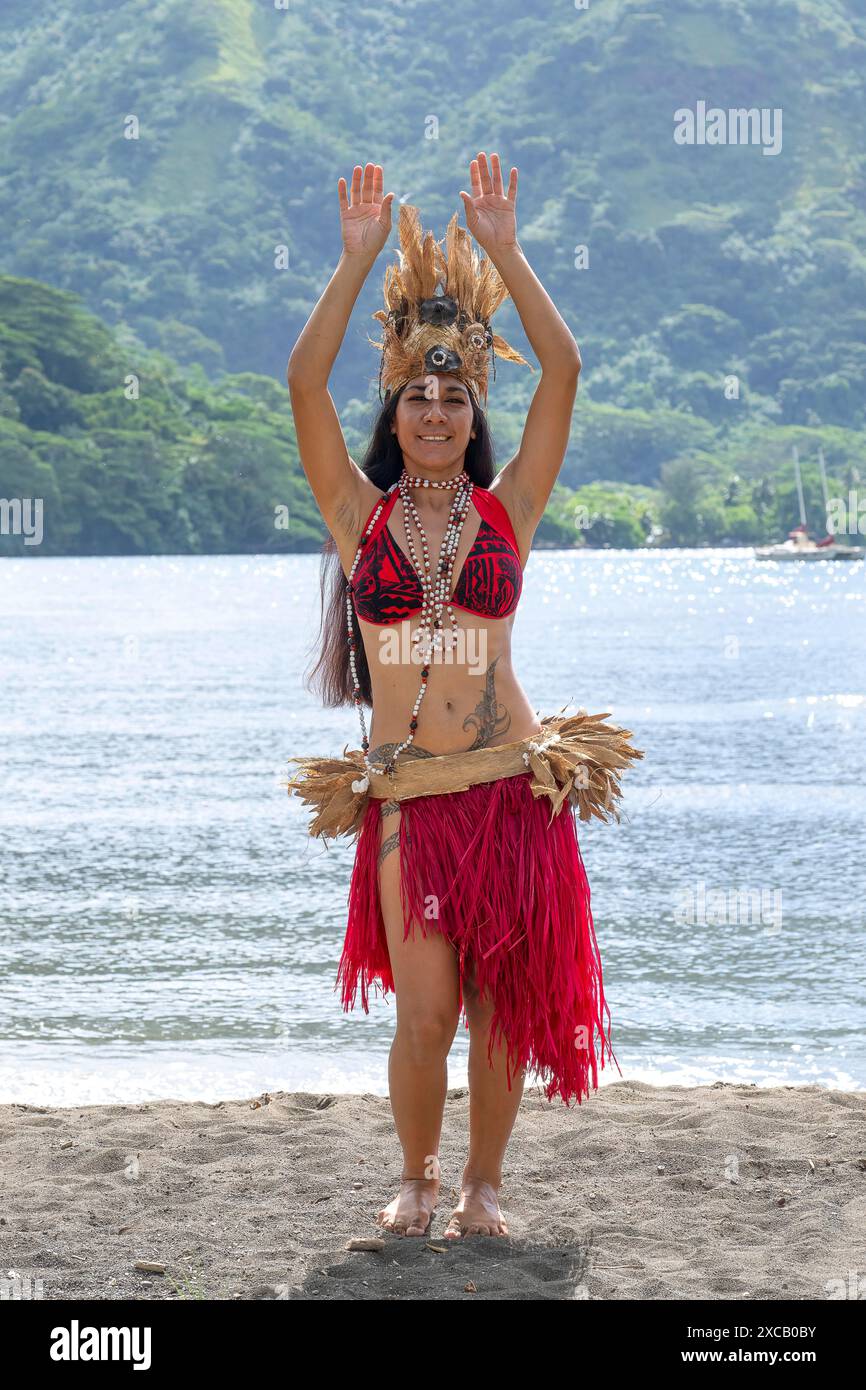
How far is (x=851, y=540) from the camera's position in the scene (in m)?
135

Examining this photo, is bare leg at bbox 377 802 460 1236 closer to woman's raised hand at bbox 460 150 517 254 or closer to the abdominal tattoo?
the abdominal tattoo

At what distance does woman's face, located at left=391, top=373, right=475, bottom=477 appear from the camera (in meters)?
4.81

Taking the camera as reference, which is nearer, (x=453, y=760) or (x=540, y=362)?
(x=453, y=760)

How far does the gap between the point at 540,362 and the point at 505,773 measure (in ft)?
3.74

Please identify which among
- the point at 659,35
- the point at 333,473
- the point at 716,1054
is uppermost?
the point at 659,35

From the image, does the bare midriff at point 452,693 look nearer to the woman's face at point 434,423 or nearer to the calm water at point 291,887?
the woman's face at point 434,423

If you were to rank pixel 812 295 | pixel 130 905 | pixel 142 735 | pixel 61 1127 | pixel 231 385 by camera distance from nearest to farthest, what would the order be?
1. pixel 61 1127
2. pixel 130 905
3. pixel 142 735
4. pixel 231 385
5. pixel 812 295

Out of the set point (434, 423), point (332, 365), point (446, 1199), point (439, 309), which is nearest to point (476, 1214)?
point (446, 1199)

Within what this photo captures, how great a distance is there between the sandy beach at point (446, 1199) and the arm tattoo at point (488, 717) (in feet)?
4.34

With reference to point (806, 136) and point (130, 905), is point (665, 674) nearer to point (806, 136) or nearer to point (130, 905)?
point (130, 905)

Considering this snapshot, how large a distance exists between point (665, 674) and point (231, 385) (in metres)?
102

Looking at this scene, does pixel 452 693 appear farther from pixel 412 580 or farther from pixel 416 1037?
pixel 416 1037

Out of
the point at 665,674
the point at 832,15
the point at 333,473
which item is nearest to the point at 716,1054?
the point at 333,473

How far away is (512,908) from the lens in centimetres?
463
